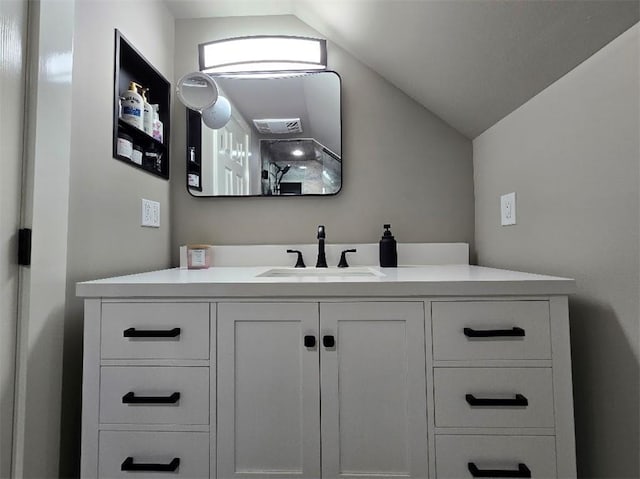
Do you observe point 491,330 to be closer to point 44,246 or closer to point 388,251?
point 388,251

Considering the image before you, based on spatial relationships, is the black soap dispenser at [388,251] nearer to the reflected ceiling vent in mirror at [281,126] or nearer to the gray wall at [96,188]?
the reflected ceiling vent in mirror at [281,126]

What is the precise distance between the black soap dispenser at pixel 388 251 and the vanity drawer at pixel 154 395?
0.88 m

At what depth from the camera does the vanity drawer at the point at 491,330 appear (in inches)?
36.4

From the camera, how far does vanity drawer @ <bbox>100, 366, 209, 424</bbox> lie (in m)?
0.95

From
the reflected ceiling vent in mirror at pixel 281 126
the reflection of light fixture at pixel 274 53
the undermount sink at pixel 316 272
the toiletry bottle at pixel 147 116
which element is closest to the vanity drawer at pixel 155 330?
the undermount sink at pixel 316 272

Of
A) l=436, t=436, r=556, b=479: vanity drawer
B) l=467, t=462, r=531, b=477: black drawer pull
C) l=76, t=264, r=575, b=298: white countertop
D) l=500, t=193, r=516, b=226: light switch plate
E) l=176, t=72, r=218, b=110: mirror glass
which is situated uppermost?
l=176, t=72, r=218, b=110: mirror glass

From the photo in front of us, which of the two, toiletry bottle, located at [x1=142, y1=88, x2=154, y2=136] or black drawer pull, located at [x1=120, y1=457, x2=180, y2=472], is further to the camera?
toiletry bottle, located at [x1=142, y1=88, x2=154, y2=136]

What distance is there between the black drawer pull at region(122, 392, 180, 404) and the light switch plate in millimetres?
1267

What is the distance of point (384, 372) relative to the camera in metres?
0.95

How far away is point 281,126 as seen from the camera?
5.49 ft

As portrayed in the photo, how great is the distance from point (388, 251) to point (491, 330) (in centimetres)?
67

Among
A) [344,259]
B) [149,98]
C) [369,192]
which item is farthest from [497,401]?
[149,98]

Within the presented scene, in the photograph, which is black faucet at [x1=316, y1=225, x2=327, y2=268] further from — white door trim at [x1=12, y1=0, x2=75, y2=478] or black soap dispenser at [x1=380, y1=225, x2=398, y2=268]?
white door trim at [x1=12, y1=0, x2=75, y2=478]

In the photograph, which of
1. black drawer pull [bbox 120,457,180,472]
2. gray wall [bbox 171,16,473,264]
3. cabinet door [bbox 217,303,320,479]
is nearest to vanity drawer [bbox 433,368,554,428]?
cabinet door [bbox 217,303,320,479]
